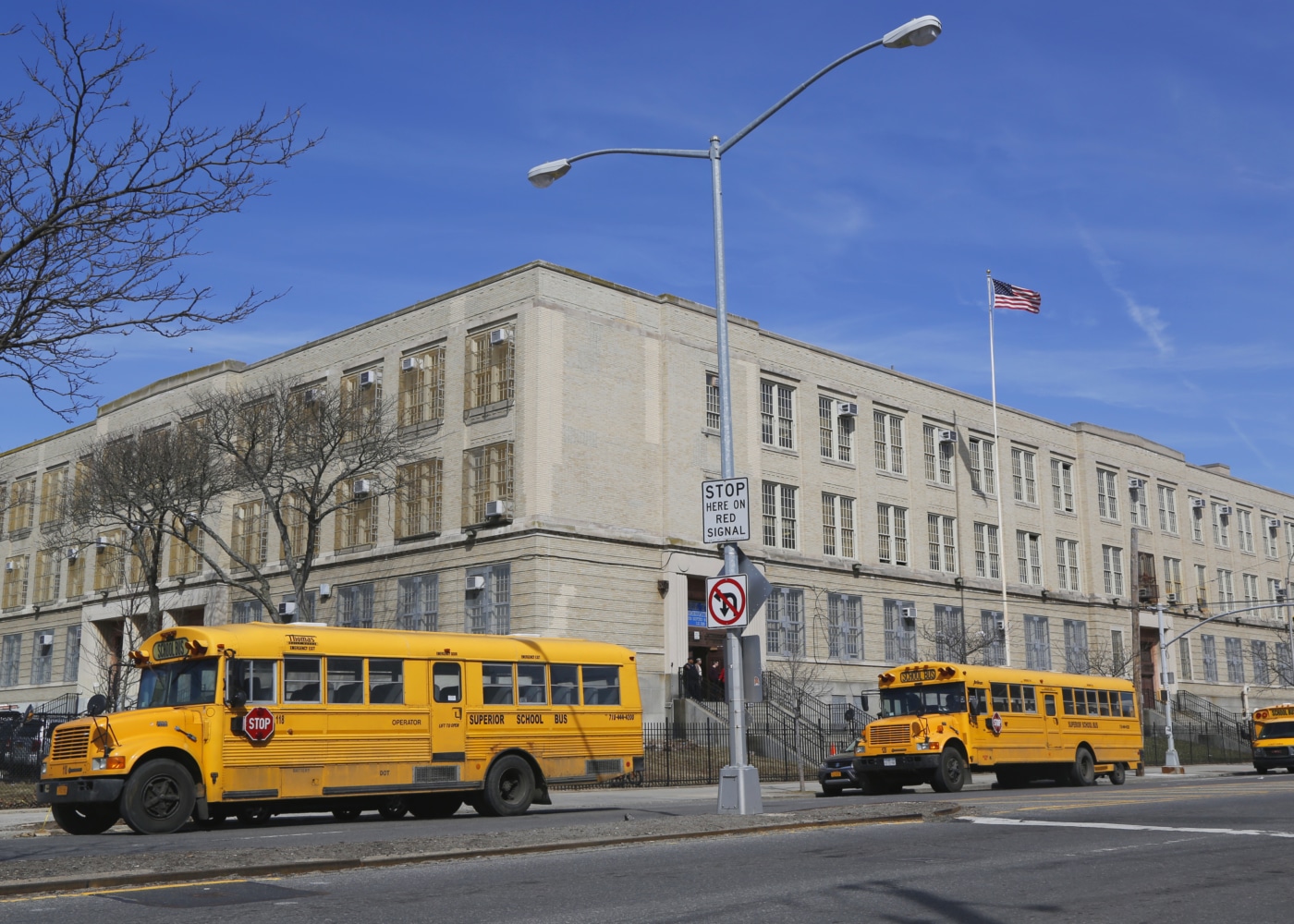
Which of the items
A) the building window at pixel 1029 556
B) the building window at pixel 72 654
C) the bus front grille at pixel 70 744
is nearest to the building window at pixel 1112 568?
the building window at pixel 1029 556

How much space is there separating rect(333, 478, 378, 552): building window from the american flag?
2339 centimetres

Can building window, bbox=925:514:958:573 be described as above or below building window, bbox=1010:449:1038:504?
below

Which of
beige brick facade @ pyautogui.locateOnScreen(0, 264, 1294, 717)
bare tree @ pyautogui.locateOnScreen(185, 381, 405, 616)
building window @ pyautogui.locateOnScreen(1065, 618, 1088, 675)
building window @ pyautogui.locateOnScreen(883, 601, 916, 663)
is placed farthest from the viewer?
building window @ pyautogui.locateOnScreen(1065, 618, 1088, 675)

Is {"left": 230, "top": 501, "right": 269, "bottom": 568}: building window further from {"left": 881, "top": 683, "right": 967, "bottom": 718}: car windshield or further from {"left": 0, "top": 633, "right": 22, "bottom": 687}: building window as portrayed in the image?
{"left": 881, "top": 683, "right": 967, "bottom": 718}: car windshield

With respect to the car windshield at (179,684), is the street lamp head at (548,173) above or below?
above

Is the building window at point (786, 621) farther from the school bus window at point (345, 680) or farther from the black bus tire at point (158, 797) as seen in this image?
the black bus tire at point (158, 797)

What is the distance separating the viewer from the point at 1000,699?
28500mm

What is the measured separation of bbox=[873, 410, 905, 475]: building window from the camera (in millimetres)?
50844

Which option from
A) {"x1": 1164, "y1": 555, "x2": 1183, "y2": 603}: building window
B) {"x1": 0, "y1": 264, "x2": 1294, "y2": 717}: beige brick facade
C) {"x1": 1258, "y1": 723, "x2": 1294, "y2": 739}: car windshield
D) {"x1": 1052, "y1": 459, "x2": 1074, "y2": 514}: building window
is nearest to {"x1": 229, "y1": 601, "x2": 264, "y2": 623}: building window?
{"x1": 0, "y1": 264, "x2": 1294, "y2": 717}: beige brick facade

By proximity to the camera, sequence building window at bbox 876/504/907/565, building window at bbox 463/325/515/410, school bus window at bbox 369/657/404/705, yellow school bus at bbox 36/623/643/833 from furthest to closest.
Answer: building window at bbox 876/504/907/565 → building window at bbox 463/325/515/410 → school bus window at bbox 369/657/404/705 → yellow school bus at bbox 36/623/643/833

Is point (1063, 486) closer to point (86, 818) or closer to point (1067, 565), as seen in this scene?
point (1067, 565)

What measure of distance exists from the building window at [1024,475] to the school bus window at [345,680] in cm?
4212

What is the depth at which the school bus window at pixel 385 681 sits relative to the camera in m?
19.6

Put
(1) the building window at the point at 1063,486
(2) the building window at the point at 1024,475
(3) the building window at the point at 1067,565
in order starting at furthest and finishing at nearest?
(1) the building window at the point at 1063,486 → (3) the building window at the point at 1067,565 → (2) the building window at the point at 1024,475
